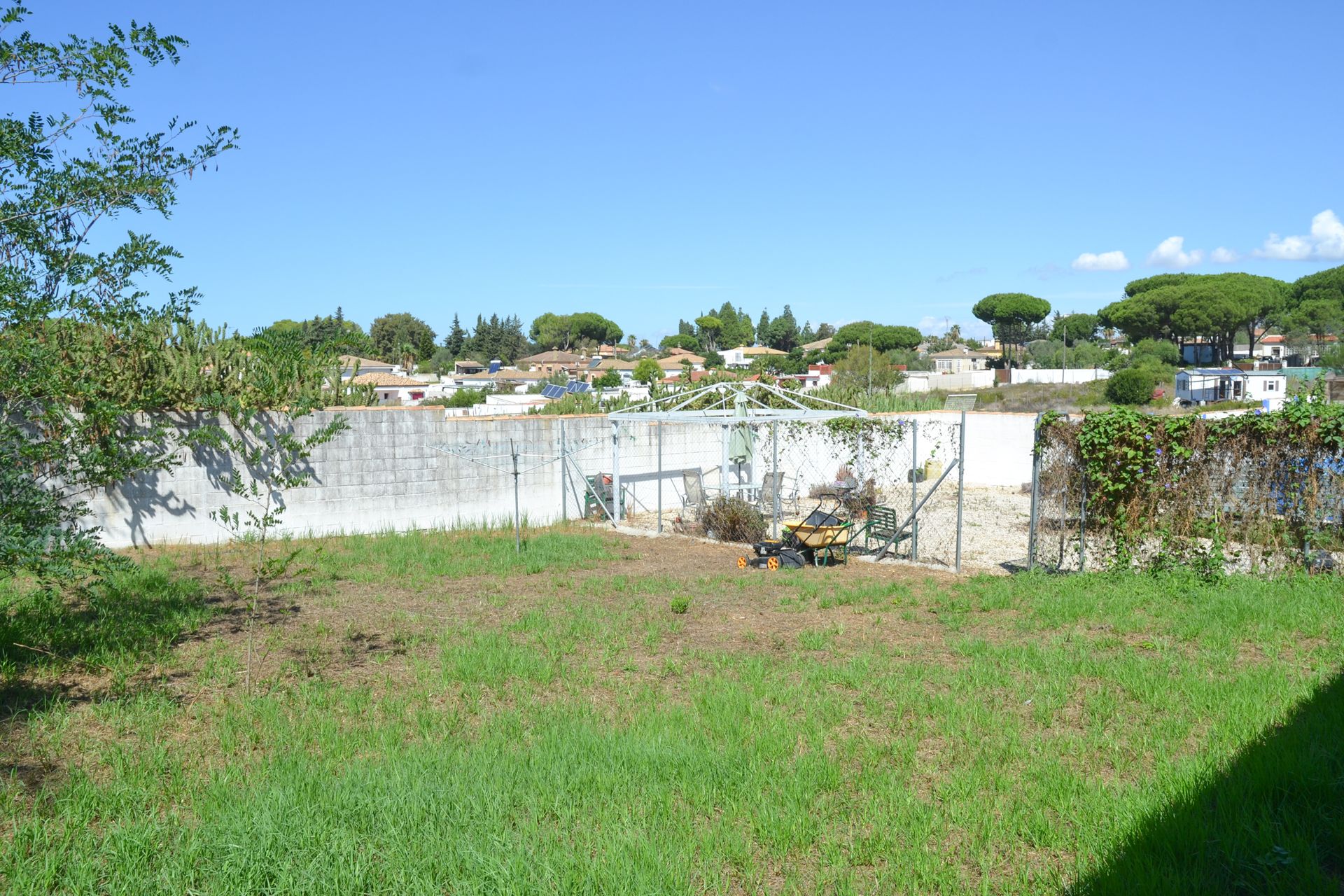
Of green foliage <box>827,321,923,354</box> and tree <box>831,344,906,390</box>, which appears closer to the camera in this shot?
tree <box>831,344,906,390</box>

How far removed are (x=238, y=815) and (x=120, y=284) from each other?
3.89 m

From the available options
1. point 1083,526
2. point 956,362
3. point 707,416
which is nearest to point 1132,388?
point 707,416

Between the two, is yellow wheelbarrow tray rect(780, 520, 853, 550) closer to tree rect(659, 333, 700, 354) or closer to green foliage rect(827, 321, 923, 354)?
green foliage rect(827, 321, 923, 354)

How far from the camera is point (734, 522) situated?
14.5m

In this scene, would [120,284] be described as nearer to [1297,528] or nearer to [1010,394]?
[1297,528]

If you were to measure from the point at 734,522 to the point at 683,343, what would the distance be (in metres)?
131

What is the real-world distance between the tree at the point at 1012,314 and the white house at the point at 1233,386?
48.4m

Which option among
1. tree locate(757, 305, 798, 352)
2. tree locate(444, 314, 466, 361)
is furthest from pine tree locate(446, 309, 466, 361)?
tree locate(757, 305, 798, 352)

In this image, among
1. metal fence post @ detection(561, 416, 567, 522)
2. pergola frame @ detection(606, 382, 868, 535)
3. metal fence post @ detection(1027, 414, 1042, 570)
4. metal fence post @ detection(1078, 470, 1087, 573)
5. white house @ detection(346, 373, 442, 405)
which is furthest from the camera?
white house @ detection(346, 373, 442, 405)

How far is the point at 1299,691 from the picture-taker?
5992 millimetres

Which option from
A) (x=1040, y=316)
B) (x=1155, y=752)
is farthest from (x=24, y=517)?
(x=1040, y=316)

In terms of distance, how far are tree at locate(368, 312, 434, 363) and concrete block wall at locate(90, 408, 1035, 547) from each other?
6800cm

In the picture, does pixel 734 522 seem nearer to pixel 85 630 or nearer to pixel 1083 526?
pixel 1083 526

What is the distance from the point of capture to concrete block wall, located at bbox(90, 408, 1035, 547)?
1291 centimetres
